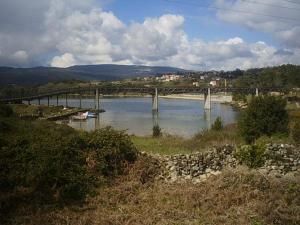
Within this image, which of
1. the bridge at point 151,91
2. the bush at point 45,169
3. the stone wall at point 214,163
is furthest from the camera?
the bridge at point 151,91

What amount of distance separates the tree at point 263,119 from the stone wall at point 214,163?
12880 millimetres

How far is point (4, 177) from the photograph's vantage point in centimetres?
1309

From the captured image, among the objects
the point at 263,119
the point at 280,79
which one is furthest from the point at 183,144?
the point at 280,79

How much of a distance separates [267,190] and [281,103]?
71.1 ft

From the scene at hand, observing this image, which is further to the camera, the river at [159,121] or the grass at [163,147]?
the river at [159,121]

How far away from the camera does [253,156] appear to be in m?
16.7

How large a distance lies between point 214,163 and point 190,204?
4.84 meters

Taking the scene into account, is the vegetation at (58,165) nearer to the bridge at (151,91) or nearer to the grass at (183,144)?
the grass at (183,144)

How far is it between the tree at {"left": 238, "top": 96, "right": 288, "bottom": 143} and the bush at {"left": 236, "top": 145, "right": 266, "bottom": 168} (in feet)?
44.7

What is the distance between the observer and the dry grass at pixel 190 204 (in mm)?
11070

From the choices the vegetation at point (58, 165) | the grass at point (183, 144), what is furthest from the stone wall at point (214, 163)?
the grass at point (183, 144)

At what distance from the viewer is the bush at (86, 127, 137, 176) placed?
51.0 feet

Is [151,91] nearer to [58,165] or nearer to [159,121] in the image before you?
[159,121]

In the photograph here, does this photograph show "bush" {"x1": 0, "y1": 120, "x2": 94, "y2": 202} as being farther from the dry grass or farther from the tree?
the tree
